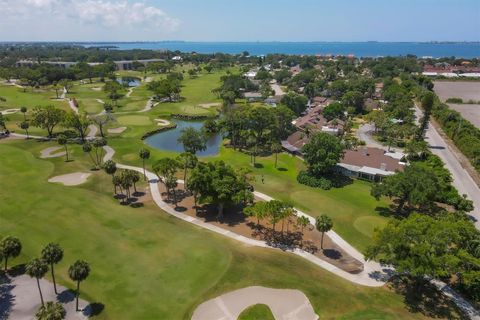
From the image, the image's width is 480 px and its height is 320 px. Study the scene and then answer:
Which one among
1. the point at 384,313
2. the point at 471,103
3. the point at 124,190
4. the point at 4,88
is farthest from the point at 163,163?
the point at 4,88

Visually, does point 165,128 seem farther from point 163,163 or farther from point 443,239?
point 443,239

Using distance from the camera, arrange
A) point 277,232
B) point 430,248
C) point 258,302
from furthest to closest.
→ point 277,232, point 258,302, point 430,248

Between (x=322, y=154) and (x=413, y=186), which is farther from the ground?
(x=322, y=154)

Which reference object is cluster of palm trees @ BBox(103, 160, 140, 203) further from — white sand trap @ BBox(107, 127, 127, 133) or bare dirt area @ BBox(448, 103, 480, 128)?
bare dirt area @ BBox(448, 103, 480, 128)

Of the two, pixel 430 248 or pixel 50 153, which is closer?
pixel 430 248

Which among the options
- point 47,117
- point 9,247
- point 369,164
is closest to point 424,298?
point 369,164

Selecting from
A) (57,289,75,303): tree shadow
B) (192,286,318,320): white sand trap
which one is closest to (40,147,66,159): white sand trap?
(57,289,75,303): tree shadow

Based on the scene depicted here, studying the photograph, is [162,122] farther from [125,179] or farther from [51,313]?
[51,313]
